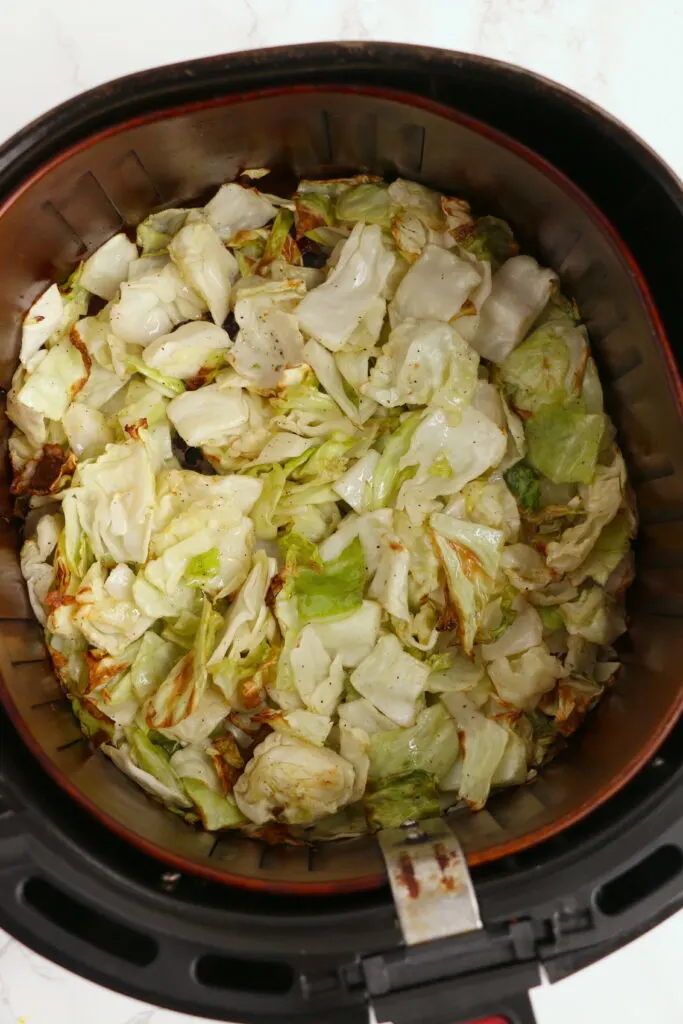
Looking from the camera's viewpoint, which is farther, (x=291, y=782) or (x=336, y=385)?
(x=336, y=385)

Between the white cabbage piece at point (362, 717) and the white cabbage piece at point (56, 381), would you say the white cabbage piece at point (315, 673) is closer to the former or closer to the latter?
the white cabbage piece at point (362, 717)

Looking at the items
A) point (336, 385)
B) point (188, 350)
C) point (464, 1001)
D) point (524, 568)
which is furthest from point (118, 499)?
point (464, 1001)

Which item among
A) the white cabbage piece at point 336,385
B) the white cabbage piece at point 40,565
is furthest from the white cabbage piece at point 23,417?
the white cabbage piece at point 336,385

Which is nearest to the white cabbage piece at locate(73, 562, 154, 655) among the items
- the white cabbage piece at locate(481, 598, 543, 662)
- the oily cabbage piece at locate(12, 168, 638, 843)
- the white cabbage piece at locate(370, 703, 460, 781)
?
the oily cabbage piece at locate(12, 168, 638, 843)

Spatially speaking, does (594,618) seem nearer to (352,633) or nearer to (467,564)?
(467,564)

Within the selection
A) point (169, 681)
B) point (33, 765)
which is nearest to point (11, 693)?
point (33, 765)

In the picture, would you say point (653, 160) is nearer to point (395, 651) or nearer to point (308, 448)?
point (308, 448)

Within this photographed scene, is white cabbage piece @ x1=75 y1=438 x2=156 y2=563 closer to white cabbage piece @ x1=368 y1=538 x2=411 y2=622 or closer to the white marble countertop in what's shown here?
white cabbage piece @ x1=368 y1=538 x2=411 y2=622
